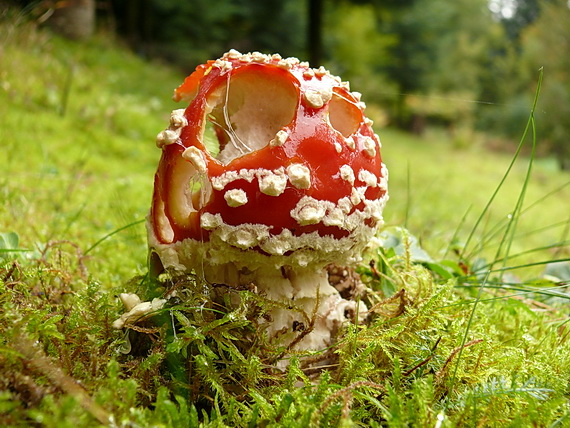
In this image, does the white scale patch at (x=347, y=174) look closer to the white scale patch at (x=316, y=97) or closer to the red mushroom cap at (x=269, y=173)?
the red mushroom cap at (x=269, y=173)

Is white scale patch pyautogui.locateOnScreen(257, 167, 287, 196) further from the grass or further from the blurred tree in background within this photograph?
the blurred tree in background

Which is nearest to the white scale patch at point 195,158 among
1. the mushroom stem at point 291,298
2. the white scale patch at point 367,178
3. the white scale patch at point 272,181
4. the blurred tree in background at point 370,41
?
the white scale patch at point 272,181

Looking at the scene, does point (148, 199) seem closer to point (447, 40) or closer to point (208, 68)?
point (208, 68)

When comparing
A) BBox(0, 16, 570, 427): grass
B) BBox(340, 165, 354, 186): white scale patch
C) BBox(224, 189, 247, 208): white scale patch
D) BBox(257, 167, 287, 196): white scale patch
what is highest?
BBox(340, 165, 354, 186): white scale patch

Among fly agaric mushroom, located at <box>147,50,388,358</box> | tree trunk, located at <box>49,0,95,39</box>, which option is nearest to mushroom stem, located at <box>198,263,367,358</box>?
fly agaric mushroom, located at <box>147,50,388,358</box>

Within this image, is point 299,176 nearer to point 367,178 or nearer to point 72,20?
point 367,178

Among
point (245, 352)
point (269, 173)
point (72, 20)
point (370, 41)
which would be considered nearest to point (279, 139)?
point (269, 173)

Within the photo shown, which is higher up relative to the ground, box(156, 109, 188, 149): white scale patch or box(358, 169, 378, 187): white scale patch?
box(156, 109, 188, 149): white scale patch

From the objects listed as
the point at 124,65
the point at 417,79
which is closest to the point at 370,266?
the point at 124,65
